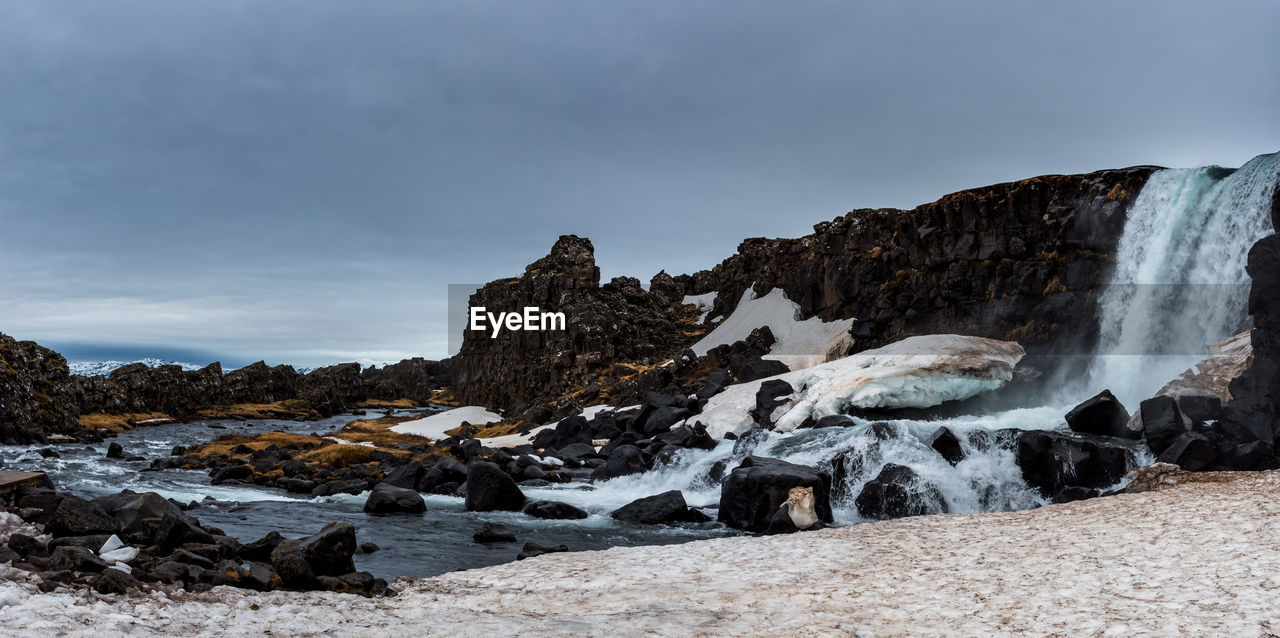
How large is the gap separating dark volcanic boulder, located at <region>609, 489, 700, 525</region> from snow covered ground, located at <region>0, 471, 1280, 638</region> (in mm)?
5872

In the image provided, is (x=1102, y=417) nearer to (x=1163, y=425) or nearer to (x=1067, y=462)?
(x=1163, y=425)

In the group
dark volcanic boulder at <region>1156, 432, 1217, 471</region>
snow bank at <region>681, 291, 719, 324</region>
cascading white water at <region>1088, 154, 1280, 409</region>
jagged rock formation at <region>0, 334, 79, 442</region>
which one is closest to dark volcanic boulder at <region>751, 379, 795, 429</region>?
cascading white water at <region>1088, 154, 1280, 409</region>

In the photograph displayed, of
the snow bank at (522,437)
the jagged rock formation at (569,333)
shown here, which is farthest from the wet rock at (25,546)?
the jagged rock formation at (569,333)

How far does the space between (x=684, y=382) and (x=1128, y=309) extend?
33026 mm

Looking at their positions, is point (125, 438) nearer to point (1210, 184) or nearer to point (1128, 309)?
point (1128, 309)

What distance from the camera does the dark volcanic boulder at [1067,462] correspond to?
2281 cm

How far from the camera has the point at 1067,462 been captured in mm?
23203

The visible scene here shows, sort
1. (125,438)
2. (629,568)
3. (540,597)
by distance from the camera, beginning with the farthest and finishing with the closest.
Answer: (125,438)
(629,568)
(540,597)

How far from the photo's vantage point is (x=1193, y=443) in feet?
68.5

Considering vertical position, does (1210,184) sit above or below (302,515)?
above

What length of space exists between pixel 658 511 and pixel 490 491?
6633 mm

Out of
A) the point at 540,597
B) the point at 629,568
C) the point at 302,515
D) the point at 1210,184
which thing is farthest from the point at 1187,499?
the point at 1210,184

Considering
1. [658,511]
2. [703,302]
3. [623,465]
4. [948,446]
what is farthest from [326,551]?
[703,302]

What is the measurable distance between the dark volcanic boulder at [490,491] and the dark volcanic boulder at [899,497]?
12.5 meters
